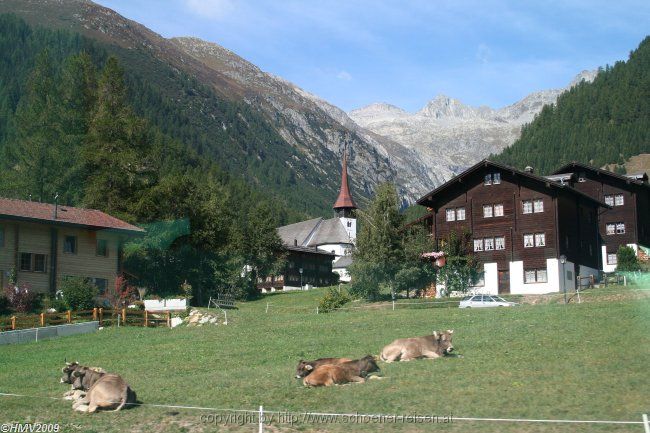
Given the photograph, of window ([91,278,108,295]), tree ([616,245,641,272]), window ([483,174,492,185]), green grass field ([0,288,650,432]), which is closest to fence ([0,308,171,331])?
green grass field ([0,288,650,432])

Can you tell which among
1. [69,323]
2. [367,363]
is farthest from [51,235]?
[367,363]

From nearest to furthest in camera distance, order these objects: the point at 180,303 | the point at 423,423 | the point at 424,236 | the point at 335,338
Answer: the point at 423,423
the point at 335,338
the point at 180,303
the point at 424,236

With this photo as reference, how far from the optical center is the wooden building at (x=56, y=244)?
5803 centimetres

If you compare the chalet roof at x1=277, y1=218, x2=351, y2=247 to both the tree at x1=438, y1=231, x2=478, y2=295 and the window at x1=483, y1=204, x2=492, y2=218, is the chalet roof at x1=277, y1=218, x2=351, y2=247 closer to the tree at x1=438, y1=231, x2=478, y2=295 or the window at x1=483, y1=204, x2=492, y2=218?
the window at x1=483, y1=204, x2=492, y2=218

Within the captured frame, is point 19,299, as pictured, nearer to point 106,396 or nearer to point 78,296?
point 78,296

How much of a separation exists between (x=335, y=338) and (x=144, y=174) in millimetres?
52208

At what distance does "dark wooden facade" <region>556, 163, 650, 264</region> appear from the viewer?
3565 inches

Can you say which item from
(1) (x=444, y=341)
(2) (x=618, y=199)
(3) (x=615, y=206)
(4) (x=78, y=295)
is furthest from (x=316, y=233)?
(1) (x=444, y=341)

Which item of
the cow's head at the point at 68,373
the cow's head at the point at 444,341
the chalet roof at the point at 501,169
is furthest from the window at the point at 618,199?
the cow's head at the point at 68,373

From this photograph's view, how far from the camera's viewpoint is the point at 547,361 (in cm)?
2239

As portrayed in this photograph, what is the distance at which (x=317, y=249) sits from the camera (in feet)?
436

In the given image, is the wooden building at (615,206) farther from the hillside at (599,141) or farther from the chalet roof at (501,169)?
the hillside at (599,141)

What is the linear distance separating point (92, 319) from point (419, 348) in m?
27.8

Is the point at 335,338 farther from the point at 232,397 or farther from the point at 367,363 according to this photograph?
the point at 232,397
